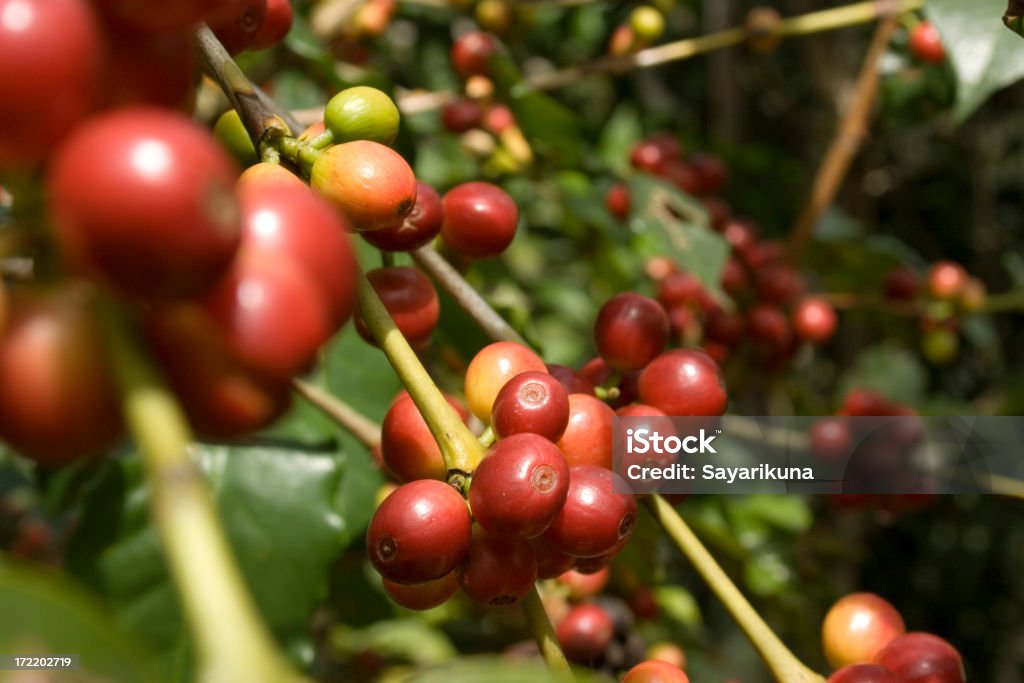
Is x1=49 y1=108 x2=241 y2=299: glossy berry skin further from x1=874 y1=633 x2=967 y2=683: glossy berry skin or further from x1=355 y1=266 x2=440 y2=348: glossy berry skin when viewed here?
x1=874 y1=633 x2=967 y2=683: glossy berry skin

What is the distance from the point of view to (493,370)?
0.73 metres

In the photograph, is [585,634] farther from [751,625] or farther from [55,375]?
[55,375]

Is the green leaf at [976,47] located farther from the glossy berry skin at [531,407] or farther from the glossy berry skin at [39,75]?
the glossy berry skin at [39,75]

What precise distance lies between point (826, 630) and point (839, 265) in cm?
181

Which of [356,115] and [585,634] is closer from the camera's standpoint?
[356,115]

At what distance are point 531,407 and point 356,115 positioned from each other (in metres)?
0.28

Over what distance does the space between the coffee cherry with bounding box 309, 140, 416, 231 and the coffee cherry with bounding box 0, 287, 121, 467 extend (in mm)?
287

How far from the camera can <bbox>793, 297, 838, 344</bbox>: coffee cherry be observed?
2041 millimetres

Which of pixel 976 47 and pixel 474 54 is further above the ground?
pixel 474 54

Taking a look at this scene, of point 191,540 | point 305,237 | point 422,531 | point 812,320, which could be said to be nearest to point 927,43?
point 812,320

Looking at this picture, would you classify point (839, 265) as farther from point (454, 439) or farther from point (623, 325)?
point (454, 439)

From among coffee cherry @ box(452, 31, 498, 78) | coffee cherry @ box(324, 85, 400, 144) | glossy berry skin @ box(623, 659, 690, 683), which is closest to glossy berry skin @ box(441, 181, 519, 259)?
coffee cherry @ box(324, 85, 400, 144)

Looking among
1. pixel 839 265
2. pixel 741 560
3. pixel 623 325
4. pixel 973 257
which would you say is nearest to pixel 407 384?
pixel 623 325

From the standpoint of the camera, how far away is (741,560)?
1653mm
